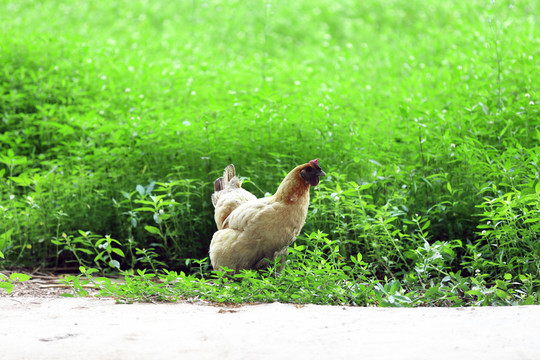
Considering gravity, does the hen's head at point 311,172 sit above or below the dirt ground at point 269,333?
above

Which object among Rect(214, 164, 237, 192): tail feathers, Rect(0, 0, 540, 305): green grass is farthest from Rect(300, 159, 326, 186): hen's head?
Rect(214, 164, 237, 192): tail feathers

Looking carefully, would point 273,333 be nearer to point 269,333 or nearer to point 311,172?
point 269,333

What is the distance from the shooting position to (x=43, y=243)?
517 centimetres

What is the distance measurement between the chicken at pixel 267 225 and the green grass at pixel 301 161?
0.15 metres

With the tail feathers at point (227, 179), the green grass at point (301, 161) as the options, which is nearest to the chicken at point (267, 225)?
the green grass at point (301, 161)

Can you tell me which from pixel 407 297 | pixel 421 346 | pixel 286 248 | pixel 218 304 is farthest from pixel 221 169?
pixel 421 346

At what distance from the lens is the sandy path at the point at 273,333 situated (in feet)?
8.14

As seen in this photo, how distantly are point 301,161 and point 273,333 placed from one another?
2721 mm

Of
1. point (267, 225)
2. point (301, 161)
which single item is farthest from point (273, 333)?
point (301, 161)

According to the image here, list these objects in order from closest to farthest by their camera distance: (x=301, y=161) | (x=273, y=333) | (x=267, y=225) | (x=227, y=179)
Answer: (x=273, y=333)
(x=267, y=225)
(x=227, y=179)
(x=301, y=161)

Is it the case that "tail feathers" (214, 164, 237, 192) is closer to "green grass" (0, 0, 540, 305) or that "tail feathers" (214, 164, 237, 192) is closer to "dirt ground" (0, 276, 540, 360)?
"green grass" (0, 0, 540, 305)

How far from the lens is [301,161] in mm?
5328

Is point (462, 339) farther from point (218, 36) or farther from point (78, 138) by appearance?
point (218, 36)

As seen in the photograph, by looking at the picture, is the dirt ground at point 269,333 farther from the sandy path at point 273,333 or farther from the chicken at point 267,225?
the chicken at point 267,225
